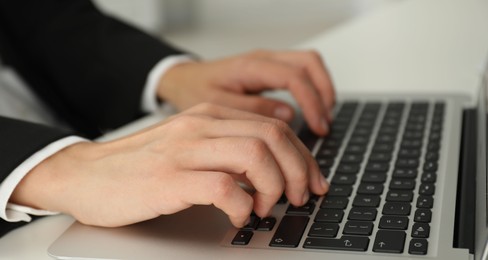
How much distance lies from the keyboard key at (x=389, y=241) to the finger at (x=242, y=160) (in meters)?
0.09

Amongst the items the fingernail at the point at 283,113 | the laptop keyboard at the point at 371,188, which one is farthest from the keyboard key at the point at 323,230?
the fingernail at the point at 283,113

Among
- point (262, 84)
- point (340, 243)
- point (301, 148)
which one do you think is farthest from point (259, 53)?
point (340, 243)

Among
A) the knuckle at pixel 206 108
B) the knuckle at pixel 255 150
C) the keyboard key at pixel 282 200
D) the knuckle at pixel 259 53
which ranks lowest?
the keyboard key at pixel 282 200

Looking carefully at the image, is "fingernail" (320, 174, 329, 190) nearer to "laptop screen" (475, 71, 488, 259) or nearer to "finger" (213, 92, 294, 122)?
"laptop screen" (475, 71, 488, 259)

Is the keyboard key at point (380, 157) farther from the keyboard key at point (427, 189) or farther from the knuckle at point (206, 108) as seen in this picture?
the knuckle at point (206, 108)

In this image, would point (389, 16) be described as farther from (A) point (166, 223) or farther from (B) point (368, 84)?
(A) point (166, 223)

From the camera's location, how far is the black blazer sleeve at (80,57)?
1.13m

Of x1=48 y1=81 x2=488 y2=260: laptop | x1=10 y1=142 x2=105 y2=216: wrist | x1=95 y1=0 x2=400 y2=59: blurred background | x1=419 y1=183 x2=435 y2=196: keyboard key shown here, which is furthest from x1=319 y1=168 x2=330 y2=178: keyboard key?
x1=95 y1=0 x2=400 y2=59: blurred background

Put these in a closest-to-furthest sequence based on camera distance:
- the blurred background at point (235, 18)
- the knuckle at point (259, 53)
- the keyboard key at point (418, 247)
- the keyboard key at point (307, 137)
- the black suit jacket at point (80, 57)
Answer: the keyboard key at point (418, 247) → the keyboard key at point (307, 137) → the knuckle at point (259, 53) → the black suit jacket at point (80, 57) → the blurred background at point (235, 18)

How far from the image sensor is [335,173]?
0.76m

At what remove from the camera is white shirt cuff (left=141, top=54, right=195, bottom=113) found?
109 centimetres

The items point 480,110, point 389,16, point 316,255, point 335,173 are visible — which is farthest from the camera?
point 389,16

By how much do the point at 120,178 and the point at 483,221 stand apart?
309 millimetres

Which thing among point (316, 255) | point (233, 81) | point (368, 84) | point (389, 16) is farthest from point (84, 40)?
point (316, 255)
